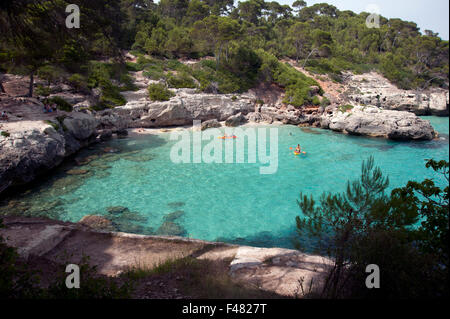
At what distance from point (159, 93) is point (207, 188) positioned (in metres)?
15.4

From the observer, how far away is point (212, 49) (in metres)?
36.0

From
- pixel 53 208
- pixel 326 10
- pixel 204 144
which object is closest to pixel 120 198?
pixel 53 208

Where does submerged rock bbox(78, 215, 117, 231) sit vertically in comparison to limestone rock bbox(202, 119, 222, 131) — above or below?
below

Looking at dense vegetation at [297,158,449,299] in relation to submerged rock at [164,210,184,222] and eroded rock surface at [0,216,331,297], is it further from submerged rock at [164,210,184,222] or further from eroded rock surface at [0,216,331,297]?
submerged rock at [164,210,184,222]

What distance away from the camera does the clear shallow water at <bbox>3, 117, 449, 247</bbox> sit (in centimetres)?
938

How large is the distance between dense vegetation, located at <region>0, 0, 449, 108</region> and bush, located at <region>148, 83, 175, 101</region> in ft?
7.43

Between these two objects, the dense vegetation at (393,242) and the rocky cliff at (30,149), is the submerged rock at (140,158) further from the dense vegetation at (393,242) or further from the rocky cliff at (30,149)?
the dense vegetation at (393,242)

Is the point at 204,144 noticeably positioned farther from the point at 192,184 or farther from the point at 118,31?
the point at 118,31

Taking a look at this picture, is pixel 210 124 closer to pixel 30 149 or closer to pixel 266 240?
pixel 30 149

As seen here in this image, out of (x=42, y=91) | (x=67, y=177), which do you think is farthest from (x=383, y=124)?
(x=42, y=91)

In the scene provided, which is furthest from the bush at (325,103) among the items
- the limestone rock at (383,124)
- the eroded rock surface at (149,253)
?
the eroded rock surface at (149,253)

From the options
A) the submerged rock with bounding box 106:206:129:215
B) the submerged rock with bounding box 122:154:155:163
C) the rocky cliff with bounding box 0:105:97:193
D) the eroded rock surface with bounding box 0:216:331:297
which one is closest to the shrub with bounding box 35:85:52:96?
the rocky cliff with bounding box 0:105:97:193
